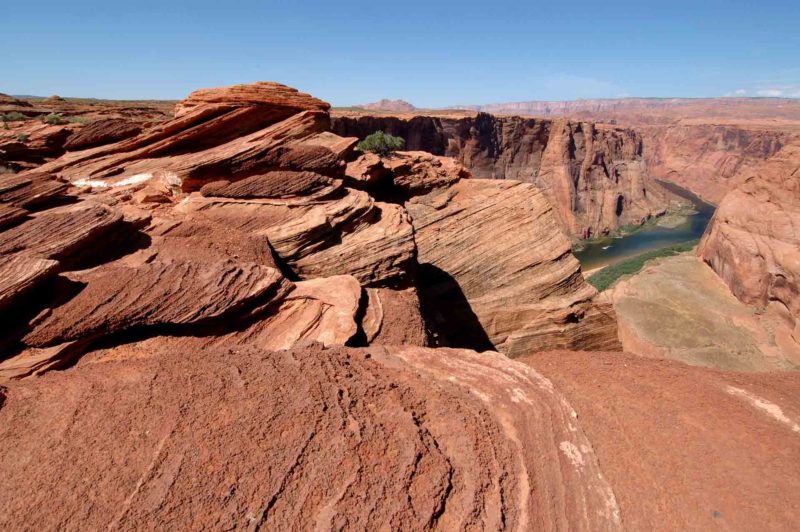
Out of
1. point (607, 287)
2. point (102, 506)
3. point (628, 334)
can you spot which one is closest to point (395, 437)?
point (102, 506)

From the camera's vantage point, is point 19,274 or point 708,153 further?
point 708,153

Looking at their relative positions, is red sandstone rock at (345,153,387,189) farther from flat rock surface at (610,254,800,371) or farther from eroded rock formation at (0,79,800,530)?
flat rock surface at (610,254,800,371)

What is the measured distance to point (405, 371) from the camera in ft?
19.8

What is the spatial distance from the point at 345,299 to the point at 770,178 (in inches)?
1752

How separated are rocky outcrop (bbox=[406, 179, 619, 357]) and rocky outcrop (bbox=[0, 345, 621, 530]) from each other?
8527 mm

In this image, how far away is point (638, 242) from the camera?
63.7 meters

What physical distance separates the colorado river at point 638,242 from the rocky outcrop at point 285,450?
5225 cm

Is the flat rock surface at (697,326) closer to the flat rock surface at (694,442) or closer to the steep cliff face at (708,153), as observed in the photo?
the flat rock surface at (694,442)

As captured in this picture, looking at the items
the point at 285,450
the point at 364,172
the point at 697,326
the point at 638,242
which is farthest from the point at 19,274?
the point at 638,242

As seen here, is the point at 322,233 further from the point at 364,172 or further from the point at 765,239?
the point at 765,239

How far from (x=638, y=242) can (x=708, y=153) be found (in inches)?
2082

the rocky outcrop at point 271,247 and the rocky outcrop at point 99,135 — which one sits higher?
the rocky outcrop at point 99,135

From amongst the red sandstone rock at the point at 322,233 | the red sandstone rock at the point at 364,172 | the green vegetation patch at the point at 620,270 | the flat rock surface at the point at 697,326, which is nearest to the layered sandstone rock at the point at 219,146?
the red sandstone rock at the point at 364,172

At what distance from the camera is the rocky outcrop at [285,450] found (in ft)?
11.6
